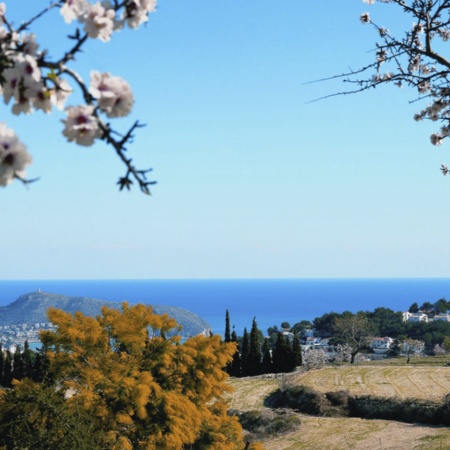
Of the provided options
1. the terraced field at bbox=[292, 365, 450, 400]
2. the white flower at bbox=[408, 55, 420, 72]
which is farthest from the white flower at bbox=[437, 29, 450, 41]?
the terraced field at bbox=[292, 365, 450, 400]

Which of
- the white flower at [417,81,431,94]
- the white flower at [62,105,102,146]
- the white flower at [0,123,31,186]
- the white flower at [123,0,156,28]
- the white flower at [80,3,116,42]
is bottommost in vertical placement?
the white flower at [0,123,31,186]

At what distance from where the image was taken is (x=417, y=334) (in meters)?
98.2

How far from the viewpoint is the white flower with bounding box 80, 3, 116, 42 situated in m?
2.85

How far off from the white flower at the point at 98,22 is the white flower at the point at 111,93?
274 millimetres

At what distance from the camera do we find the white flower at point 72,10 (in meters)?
2.89

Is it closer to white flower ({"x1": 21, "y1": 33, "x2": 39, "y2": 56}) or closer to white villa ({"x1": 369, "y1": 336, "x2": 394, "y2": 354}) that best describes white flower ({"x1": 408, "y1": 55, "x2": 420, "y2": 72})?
white flower ({"x1": 21, "y1": 33, "x2": 39, "y2": 56})

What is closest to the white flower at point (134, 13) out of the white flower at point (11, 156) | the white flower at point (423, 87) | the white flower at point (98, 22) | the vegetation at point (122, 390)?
the white flower at point (98, 22)

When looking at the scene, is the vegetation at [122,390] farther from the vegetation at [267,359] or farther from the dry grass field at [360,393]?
the vegetation at [267,359]

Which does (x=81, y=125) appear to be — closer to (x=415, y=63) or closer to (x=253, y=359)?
(x=415, y=63)

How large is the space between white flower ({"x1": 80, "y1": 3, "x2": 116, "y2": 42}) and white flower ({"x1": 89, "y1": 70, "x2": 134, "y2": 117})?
27 cm

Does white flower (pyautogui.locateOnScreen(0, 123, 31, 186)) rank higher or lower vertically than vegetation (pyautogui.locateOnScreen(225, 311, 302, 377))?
higher

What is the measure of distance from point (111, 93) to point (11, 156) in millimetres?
531

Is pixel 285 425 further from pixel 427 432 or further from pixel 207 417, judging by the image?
pixel 207 417

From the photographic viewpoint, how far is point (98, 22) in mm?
2848
